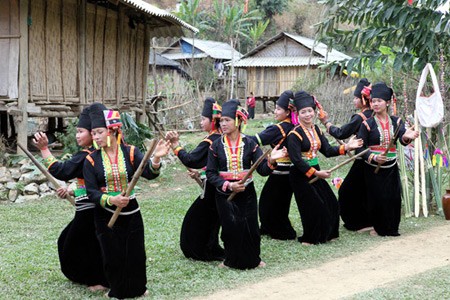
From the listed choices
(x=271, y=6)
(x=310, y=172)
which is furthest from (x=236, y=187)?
(x=271, y=6)

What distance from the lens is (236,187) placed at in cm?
625

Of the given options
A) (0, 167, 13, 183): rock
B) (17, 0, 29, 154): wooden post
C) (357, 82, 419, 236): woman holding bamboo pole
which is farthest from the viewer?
(17, 0, 29, 154): wooden post

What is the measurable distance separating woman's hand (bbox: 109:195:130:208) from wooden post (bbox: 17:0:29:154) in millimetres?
6784

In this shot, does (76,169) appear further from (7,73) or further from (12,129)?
(12,129)

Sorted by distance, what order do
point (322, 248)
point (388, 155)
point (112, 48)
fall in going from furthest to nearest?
point (112, 48) < point (388, 155) < point (322, 248)

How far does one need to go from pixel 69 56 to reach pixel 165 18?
8.91 feet

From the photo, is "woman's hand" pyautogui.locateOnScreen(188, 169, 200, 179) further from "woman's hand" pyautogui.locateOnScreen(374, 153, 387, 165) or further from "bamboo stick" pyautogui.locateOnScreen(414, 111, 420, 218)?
"bamboo stick" pyautogui.locateOnScreen(414, 111, 420, 218)

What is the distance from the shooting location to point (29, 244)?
25.2 feet

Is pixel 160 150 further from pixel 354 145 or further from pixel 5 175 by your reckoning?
pixel 5 175

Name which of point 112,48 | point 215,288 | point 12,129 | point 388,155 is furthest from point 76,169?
point 12,129

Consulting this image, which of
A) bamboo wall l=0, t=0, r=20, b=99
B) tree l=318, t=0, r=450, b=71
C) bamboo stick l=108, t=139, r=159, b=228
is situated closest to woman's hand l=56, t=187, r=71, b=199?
bamboo stick l=108, t=139, r=159, b=228

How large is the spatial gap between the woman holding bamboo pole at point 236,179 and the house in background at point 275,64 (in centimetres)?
2407

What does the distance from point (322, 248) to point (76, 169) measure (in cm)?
321

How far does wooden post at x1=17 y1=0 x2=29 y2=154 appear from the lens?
11508 mm
